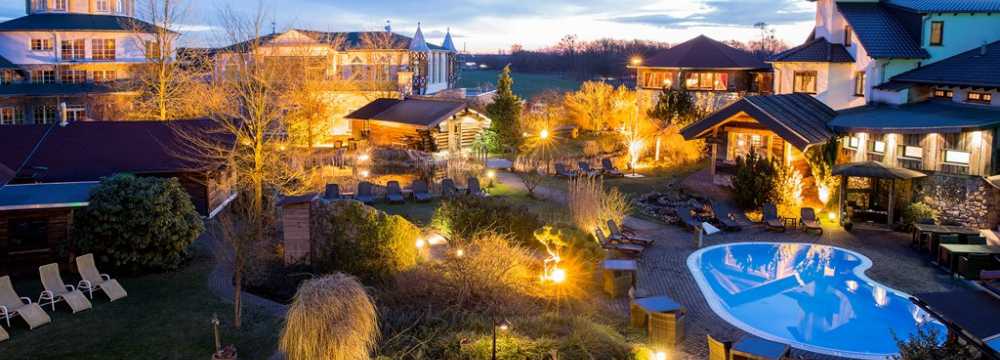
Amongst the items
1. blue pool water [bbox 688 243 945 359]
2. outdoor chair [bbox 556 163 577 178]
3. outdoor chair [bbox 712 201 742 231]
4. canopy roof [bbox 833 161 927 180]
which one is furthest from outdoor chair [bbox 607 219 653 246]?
outdoor chair [bbox 556 163 577 178]

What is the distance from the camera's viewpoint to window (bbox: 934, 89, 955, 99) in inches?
902

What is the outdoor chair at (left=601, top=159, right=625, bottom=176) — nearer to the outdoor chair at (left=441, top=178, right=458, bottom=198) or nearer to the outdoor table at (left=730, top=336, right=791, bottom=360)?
the outdoor chair at (left=441, top=178, right=458, bottom=198)

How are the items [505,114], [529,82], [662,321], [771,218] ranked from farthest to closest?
[529,82] → [505,114] → [771,218] → [662,321]

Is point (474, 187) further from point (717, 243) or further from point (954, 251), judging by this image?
point (954, 251)

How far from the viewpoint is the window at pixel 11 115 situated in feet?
136

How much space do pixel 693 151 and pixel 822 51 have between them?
21.2 ft

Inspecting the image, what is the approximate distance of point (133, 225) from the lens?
1479 cm

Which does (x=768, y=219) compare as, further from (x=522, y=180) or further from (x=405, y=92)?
(x=405, y=92)

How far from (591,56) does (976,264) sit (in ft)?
265

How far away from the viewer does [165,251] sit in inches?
604

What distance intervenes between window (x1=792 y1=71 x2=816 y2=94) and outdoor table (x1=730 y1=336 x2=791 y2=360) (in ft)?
67.9

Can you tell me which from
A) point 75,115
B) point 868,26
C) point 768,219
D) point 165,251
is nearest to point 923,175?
point 768,219

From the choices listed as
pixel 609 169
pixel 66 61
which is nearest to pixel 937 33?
pixel 609 169

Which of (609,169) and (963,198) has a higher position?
(963,198)
